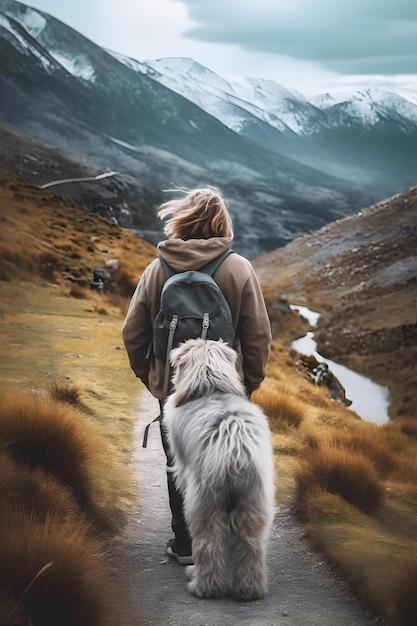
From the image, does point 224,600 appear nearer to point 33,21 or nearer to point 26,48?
point 33,21

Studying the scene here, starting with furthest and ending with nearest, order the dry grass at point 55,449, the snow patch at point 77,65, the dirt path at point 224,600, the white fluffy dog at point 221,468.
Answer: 1. the snow patch at point 77,65
2. the dry grass at point 55,449
3. the dirt path at point 224,600
4. the white fluffy dog at point 221,468

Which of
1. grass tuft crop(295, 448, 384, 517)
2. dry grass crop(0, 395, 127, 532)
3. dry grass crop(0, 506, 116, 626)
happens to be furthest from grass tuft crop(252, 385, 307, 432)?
dry grass crop(0, 506, 116, 626)

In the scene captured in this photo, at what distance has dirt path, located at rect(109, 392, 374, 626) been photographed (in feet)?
12.6

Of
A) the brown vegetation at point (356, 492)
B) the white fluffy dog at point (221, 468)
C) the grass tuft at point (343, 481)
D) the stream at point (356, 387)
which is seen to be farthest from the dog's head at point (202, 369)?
the stream at point (356, 387)

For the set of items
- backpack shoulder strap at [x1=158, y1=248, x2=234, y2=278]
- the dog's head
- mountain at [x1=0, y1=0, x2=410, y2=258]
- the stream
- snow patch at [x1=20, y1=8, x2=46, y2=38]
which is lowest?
the stream

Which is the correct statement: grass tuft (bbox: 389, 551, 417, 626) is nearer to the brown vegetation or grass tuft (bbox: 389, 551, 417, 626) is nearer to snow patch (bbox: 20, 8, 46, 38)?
the brown vegetation

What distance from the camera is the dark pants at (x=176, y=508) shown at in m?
4.35

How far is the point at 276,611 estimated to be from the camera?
3.94 m

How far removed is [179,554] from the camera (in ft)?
14.9

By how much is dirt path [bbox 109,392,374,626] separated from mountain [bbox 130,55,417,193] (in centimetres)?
787

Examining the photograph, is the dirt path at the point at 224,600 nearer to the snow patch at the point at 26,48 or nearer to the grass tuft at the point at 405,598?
the grass tuft at the point at 405,598

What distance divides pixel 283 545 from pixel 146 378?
1725 millimetres

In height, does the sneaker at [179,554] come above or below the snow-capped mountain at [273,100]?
below

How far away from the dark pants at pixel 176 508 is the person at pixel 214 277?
18 millimetres
